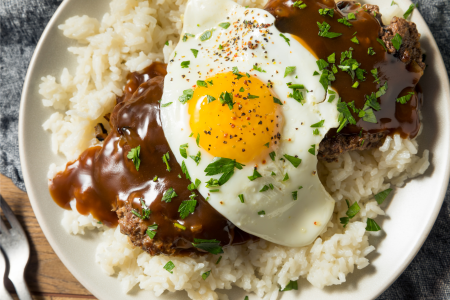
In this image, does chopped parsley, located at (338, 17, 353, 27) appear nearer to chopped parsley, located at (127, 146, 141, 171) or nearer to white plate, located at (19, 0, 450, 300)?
white plate, located at (19, 0, 450, 300)

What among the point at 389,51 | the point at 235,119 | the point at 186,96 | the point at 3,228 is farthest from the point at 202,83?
the point at 3,228

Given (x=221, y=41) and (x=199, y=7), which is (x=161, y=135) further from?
(x=199, y=7)

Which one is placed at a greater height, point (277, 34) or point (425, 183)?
point (277, 34)

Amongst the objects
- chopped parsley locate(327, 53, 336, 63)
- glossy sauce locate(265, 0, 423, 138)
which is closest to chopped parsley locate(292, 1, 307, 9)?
glossy sauce locate(265, 0, 423, 138)

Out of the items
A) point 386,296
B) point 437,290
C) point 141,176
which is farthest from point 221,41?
point 437,290

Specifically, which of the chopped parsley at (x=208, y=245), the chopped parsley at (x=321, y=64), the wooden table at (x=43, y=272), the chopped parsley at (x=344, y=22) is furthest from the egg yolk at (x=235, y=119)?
the wooden table at (x=43, y=272)
